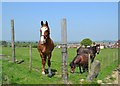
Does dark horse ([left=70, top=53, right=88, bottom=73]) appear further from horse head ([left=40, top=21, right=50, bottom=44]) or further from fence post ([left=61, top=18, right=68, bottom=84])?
fence post ([left=61, top=18, right=68, bottom=84])

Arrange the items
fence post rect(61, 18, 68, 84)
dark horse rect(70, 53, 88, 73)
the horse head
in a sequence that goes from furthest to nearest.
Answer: dark horse rect(70, 53, 88, 73) → the horse head → fence post rect(61, 18, 68, 84)

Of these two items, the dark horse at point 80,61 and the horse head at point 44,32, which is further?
the dark horse at point 80,61

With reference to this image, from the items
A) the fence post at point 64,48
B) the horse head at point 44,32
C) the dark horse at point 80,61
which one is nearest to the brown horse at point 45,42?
the horse head at point 44,32

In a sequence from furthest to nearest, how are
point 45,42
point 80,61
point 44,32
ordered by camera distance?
point 80,61 → point 45,42 → point 44,32

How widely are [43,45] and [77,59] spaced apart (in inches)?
102

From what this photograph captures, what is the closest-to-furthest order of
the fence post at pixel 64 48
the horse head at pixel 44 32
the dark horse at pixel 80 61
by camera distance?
the fence post at pixel 64 48
the horse head at pixel 44 32
the dark horse at pixel 80 61

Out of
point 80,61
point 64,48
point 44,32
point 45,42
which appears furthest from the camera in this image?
point 80,61

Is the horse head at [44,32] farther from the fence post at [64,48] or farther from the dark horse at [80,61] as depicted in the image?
the dark horse at [80,61]

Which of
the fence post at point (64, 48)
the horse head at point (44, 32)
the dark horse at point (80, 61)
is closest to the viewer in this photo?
the fence post at point (64, 48)

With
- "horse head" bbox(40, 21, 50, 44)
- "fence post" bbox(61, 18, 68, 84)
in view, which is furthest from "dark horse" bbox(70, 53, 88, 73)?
"fence post" bbox(61, 18, 68, 84)

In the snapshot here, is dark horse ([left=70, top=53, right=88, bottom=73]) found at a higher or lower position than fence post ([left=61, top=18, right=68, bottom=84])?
lower

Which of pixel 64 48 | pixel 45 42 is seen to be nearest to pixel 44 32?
pixel 45 42

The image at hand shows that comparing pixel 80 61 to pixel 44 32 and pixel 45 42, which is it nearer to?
pixel 45 42

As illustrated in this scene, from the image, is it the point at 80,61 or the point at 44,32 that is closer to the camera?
the point at 44,32
